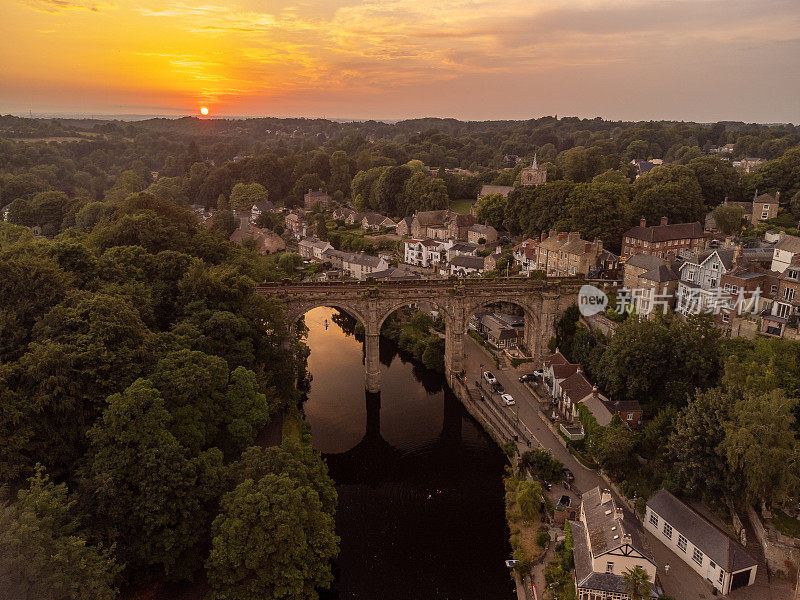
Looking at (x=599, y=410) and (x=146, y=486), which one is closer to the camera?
(x=146, y=486)

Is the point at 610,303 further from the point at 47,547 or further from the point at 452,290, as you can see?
the point at 47,547

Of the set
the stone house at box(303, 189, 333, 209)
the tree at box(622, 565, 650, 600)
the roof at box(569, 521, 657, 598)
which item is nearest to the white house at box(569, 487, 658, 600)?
the roof at box(569, 521, 657, 598)

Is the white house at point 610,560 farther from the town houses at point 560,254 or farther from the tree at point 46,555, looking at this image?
the town houses at point 560,254

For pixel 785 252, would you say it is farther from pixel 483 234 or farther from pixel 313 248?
pixel 313 248

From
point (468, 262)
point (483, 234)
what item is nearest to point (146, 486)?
point (468, 262)

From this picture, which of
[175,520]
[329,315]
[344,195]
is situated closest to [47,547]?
[175,520]

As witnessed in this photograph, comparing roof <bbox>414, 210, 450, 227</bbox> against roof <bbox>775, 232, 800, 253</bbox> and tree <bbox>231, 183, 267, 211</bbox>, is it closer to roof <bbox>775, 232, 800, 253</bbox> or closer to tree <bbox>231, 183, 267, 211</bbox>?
tree <bbox>231, 183, 267, 211</bbox>

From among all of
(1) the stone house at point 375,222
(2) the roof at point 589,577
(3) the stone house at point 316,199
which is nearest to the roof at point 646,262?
(2) the roof at point 589,577
